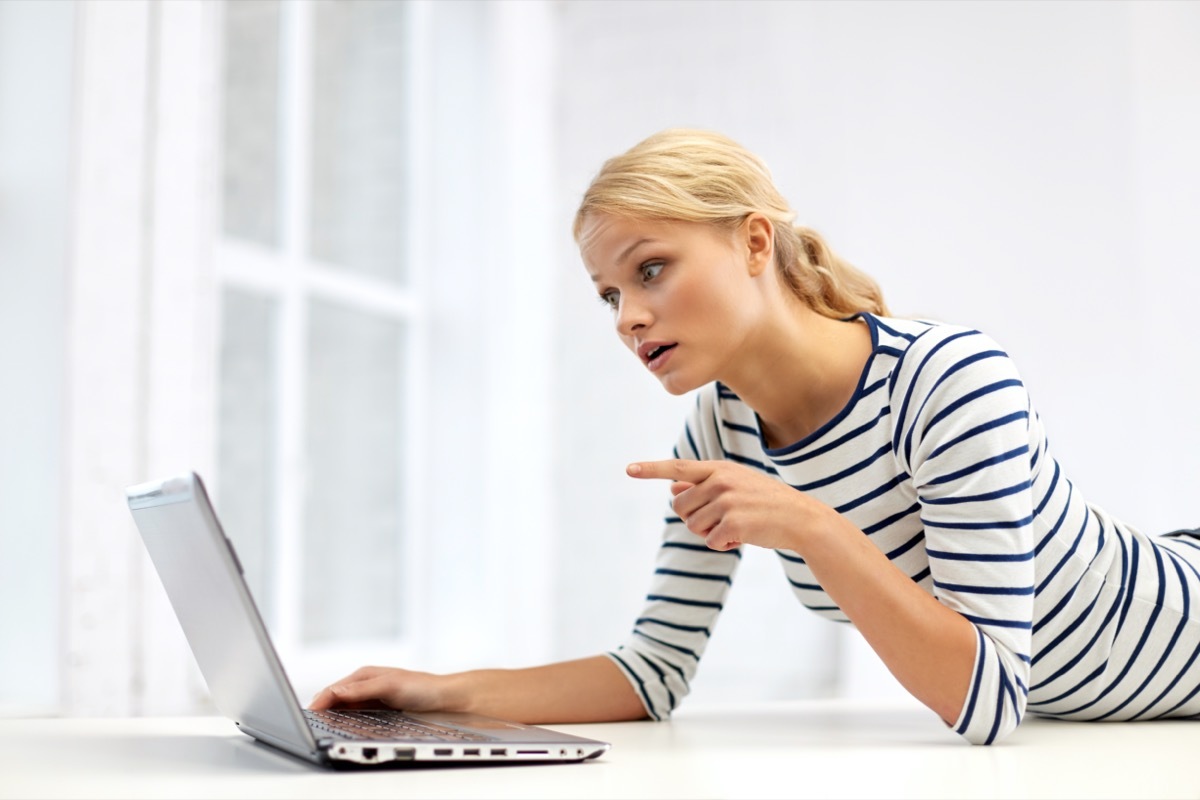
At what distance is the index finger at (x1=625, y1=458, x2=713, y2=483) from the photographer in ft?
3.04

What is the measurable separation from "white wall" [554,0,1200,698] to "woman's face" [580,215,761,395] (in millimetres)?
1482

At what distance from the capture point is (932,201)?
2.55 metres

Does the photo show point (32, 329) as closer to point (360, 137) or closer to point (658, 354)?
point (658, 354)

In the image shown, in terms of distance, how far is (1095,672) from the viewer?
1171mm

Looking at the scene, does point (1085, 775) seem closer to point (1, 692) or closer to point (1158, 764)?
point (1158, 764)

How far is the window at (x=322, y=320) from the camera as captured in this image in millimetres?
2340

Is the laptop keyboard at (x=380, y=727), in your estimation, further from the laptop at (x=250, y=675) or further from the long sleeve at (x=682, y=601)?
the long sleeve at (x=682, y=601)

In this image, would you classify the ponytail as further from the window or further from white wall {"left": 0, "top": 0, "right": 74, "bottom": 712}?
the window

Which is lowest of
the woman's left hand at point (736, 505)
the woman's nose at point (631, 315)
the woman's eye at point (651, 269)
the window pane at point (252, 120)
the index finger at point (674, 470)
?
the woman's left hand at point (736, 505)

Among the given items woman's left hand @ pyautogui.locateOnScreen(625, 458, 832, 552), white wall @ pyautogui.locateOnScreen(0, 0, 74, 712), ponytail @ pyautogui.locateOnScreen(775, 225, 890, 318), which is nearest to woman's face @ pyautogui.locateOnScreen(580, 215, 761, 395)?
ponytail @ pyautogui.locateOnScreen(775, 225, 890, 318)

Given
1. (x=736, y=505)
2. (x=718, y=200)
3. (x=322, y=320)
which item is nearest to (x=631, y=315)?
(x=718, y=200)

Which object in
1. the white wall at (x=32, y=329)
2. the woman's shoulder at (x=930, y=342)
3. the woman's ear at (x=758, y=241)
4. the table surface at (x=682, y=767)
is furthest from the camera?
the white wall at (x=32, y=329)

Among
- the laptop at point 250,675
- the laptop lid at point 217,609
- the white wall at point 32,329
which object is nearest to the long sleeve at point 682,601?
the laptop at point 250,675

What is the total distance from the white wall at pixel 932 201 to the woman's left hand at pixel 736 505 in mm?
1629
